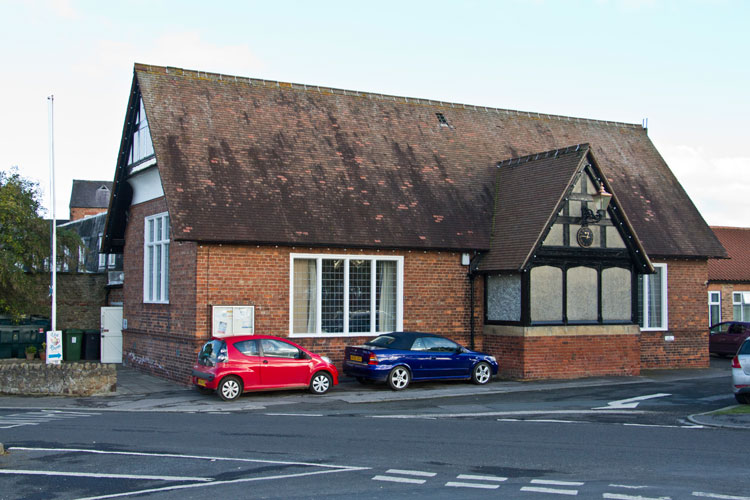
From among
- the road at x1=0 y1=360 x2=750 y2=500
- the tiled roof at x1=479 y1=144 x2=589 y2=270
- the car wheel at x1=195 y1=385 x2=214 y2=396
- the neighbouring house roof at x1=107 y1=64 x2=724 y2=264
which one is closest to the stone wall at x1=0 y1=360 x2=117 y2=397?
the car wheel at x1=195 y1=385 x2=214 y2=396

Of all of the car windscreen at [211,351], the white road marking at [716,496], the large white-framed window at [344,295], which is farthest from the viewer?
the large white-framed window at [344,295]

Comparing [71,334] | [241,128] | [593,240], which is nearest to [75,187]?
[71,334]

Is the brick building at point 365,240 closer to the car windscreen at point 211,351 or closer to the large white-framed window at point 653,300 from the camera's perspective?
the large white-framed window at point 653,300

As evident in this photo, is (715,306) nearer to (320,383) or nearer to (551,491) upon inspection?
(320,383)

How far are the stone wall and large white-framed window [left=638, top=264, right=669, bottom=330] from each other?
664 inches

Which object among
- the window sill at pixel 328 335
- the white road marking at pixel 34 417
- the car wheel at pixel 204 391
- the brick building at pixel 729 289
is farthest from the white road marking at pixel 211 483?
the brick building at pixel 729 289

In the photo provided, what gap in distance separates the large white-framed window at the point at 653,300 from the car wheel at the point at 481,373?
757 centimetres

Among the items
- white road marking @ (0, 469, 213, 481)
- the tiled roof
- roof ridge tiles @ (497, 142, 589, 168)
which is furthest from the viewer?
roof ridge tiles @ (497, 142, 589, 168)

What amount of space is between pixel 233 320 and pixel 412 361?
4735 mm

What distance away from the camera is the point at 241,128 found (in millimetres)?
23609

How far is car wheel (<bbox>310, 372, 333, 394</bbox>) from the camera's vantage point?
19172 millimetres

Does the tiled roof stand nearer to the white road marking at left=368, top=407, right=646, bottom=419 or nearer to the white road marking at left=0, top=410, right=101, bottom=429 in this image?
the white road marking at left=368, top=407, right=646, bottom=419

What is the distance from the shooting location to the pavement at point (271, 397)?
1712 cm

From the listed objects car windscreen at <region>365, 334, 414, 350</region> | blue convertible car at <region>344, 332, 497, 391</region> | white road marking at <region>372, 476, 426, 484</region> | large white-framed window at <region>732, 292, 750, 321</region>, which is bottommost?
white road marking at <region>372, 476, 426, 484</region>
